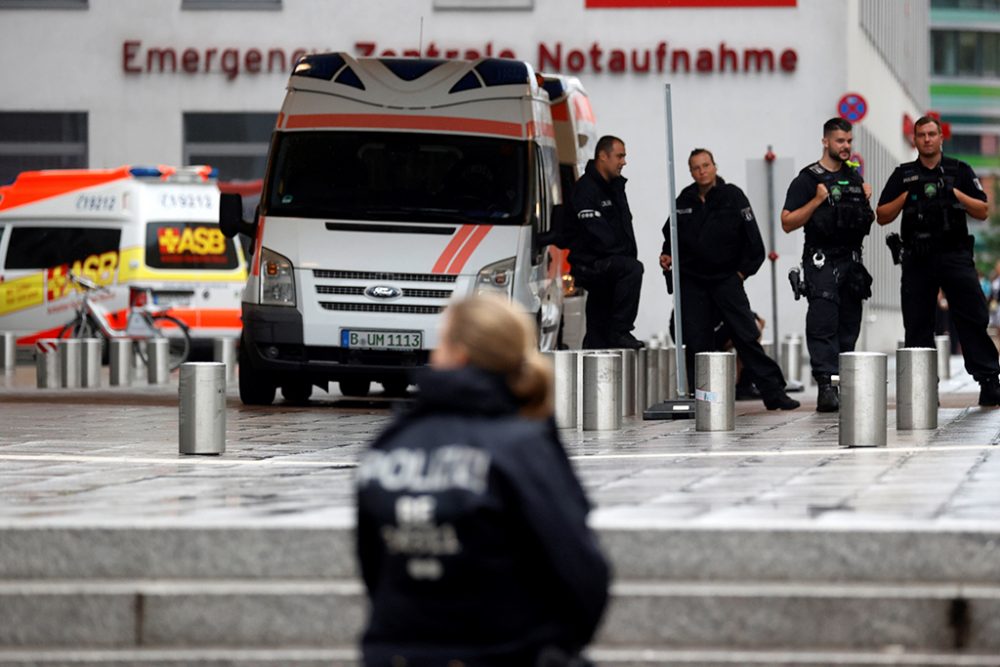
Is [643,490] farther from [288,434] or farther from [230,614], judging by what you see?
[288,434]

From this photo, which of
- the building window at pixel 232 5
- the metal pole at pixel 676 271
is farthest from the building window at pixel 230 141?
the metal pole at pixel 676 271

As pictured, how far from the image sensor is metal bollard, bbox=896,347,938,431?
1373cm

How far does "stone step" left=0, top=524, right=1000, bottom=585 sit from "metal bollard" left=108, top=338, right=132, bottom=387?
51.8 feet

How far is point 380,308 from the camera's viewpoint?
57.5 ft

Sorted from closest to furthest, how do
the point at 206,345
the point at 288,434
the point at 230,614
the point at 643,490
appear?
the point at 230,614
the point at 643,490
the point at 288,434
the point at 206,345

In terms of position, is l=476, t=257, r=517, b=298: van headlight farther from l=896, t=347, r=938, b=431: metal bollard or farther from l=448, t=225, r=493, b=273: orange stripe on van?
l=896, t=347, r=938, b=431: metal bollard

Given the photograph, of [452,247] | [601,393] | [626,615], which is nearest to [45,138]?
[452,247]

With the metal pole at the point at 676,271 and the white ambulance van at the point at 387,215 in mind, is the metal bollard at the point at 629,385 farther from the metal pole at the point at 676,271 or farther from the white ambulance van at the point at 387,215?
the white ambulance van at the point at 387,215

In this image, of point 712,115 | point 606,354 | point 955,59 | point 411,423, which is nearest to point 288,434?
point 606,354

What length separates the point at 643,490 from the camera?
362 inches

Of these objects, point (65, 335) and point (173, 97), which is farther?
point (173, 97)

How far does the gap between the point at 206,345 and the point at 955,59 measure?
93.0 meters

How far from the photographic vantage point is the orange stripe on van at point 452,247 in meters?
17.4

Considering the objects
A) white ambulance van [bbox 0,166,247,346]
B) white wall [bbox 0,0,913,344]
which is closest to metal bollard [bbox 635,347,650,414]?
white ambulance van [bbox 0,166,247,346]
